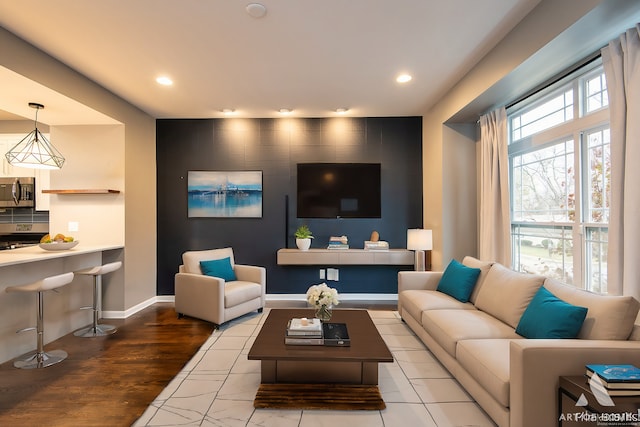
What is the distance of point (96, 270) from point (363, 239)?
3.36m

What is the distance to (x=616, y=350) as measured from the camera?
164 cm

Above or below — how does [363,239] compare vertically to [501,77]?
below

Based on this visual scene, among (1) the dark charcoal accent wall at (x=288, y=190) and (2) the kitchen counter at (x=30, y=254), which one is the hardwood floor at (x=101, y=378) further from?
(1) the dark charcoal accent wall at (x=288, y=190)

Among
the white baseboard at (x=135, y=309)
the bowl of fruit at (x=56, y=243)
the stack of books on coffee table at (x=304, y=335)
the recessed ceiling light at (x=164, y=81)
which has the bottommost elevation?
the white baseboard at (x=135, y=309)

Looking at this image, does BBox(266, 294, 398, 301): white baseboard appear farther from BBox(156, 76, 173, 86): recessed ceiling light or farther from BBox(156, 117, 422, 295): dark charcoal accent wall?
BBox(156, 76, 173, 86): recessed ceiling light

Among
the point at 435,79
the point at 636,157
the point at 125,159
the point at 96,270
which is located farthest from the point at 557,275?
the point at 125,159

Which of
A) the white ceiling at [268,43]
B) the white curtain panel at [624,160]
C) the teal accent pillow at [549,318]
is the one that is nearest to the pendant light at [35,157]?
the white ceiling at [268,43]

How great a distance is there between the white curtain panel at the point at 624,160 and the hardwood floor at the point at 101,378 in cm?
323

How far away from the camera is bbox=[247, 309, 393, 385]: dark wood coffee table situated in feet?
6.81

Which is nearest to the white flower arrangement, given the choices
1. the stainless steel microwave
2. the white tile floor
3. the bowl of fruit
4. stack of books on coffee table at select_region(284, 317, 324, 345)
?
stack of books on coffee table at select_region(284, 317, 324, 345)

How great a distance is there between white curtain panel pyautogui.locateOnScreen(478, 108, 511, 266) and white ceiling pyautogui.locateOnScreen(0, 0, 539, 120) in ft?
2.23

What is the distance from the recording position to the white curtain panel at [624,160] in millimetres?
1979

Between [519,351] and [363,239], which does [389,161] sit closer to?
[363,239]

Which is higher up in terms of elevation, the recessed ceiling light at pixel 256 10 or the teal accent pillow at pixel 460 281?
the recessed ceiling light at pixel 256 10
